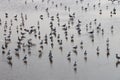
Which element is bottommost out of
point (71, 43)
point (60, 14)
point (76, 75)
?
point (76, 75)

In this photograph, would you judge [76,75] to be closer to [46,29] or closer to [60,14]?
[46,29]

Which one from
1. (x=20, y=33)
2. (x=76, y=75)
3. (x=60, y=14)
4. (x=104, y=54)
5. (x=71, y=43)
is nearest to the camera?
(x=76, y=75)

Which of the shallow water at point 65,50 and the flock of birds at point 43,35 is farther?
the flock of birds at point 43,35

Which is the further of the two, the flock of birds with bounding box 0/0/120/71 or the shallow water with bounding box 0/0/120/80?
the flock of birds with bounding box 0/0/120/71

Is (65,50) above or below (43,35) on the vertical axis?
below

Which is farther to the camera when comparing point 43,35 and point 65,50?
point 43,35

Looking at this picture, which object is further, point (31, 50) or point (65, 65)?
point (31, 50)

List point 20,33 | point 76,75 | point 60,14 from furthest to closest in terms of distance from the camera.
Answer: point 60,14 < point 20,33 < point 76,75

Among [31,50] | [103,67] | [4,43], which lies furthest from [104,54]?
[4,43]
